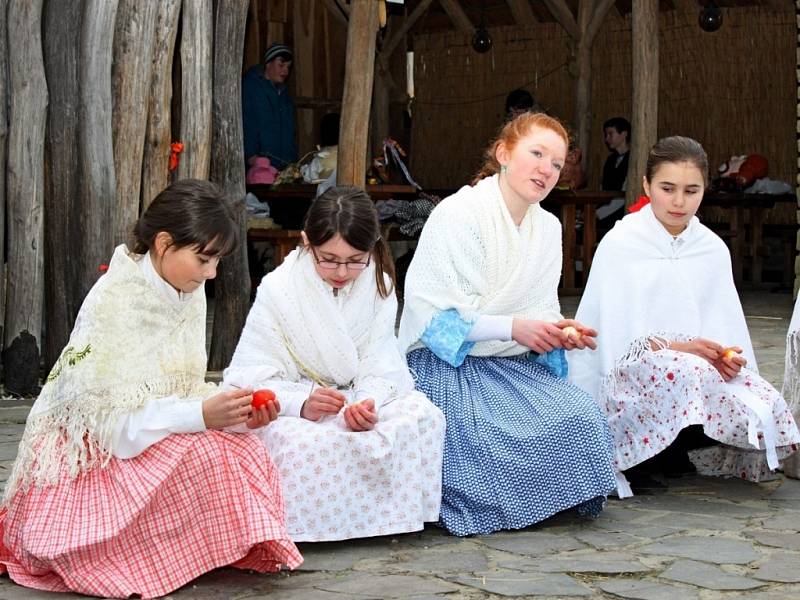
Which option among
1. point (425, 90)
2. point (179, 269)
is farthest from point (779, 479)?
point (425, 90)

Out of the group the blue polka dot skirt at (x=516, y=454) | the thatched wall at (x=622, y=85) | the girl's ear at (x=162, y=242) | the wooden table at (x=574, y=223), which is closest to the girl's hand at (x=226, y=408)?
the girl's ear at (x=162, y=242)

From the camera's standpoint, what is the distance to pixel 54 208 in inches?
252

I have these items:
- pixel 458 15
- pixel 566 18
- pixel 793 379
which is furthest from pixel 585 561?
pixel 458 15

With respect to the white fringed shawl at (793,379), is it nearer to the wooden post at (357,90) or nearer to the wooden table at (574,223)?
the wooden post at (357,90)

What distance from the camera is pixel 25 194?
20.5ft

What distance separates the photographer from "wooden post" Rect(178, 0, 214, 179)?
22.1ft

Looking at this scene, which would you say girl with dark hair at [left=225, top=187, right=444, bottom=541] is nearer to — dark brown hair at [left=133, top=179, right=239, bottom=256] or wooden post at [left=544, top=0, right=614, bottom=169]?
dark brown hair at [left=133, top=179, right=239, bottom=256]

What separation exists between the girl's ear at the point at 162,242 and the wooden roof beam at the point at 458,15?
11994mm

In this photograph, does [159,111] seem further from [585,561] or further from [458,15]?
[458,15]

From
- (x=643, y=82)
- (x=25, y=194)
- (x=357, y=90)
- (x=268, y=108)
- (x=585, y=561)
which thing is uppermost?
(x=643, y=82)

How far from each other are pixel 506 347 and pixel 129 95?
2769 millimetres

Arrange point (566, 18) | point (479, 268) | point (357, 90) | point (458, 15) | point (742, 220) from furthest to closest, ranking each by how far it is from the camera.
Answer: point (458, 15) → point (742, 220) → point (566, 18) → point (357, 90) → point (479, 268)

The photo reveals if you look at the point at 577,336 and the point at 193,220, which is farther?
the point at 577,336

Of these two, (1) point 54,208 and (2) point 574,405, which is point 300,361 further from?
(1) point 54,208
